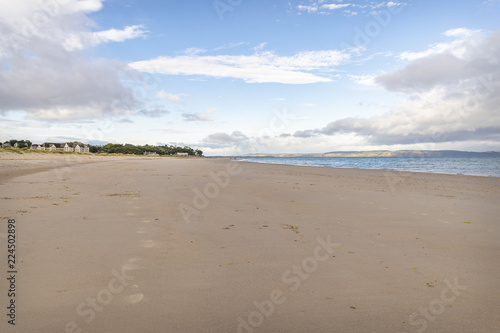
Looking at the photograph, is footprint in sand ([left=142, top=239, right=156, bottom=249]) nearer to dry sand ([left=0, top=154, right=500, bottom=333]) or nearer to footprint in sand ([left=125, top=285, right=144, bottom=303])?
dry sand ([left=0, top=154, right=500, bottom=333])

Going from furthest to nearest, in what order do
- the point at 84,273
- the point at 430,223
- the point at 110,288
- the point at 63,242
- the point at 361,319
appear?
1. the point at 430,223
2. the point at 63,242
3. the point at 84,273
4. the point at 110,288
5. the point at 361,319

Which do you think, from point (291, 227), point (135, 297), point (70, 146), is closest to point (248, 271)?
point (135, 297)

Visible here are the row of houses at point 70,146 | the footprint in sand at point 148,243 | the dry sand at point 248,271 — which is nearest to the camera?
the dry sand at point 248,271

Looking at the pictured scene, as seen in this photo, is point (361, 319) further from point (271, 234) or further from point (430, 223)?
point (430, 223)

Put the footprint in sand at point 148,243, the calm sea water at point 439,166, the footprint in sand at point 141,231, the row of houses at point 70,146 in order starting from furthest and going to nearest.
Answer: the row of houses at point 70,146
the calm sea water at point 439,166
the footprint in sand at point 141,231
the footprint in sand at point 148,243

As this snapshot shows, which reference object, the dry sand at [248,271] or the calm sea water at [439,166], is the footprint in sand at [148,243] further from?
the calm sea water at [439,166]

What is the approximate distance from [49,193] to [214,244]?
8.71 meters

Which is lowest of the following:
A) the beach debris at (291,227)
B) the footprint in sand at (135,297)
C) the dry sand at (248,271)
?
the footprint in sand at (135,297)

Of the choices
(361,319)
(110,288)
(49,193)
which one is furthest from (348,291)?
(49,193)

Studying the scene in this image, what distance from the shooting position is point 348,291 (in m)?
3.74

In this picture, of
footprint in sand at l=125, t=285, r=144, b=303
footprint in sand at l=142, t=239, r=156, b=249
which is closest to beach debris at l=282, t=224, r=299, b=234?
footprint in sand at l=142, t=239, r=156, b=249

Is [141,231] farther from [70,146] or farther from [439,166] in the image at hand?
[70,146]

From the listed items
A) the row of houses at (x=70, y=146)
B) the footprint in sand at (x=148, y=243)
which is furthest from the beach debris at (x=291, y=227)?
the row of houses at (x=70, y=146)

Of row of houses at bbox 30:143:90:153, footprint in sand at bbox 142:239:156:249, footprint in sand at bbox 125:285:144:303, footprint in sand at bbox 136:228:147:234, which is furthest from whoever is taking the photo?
row of houses at bbox 30:143:90:153
